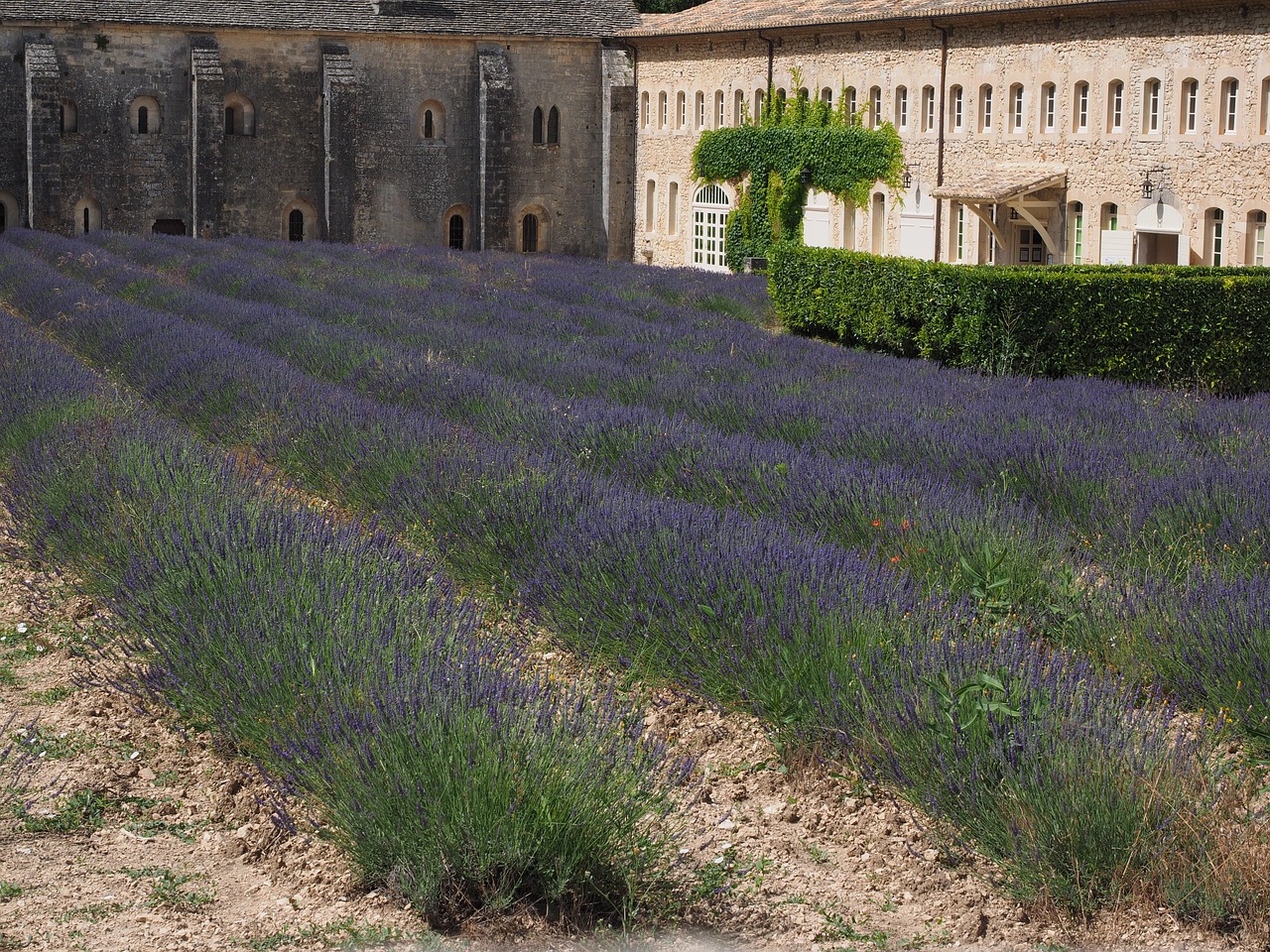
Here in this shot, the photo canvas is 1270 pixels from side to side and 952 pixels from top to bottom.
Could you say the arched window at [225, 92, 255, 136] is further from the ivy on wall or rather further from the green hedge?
the green hedge

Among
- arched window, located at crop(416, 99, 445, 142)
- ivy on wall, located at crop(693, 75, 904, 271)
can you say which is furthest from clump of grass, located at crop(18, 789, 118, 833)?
arched window, located at crop(416, 99, 445, 142)

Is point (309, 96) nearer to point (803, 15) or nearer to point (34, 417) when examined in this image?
point (803, 15)

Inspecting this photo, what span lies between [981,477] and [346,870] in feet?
16.2

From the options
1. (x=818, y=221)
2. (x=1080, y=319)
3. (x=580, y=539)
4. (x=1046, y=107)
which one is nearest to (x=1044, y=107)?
(x=1046, y=107)

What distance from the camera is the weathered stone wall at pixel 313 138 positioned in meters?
33.5

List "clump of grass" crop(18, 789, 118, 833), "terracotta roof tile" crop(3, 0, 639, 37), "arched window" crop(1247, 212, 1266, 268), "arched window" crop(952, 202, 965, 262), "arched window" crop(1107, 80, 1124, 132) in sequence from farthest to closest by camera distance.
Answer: "terracotta roof tile" crop(3, 0, 639, 37) → "arched window" crop(952, 202, 965, 262) → "arched window" crop(1107, 80, 1124, 132) → "arched window" crop(1247, 212, 1266, 268) → "clump of grass" crop(18, 789, 118, 833)

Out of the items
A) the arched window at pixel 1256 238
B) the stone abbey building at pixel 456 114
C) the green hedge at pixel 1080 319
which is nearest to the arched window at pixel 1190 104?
the arched window at pixel 1256 238

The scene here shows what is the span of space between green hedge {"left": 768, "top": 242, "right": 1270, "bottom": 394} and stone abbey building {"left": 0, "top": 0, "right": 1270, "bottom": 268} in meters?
7.92

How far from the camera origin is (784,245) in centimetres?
1973

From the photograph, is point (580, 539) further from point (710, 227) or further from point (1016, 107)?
point (710, 227)

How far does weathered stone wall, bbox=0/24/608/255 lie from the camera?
110 feet

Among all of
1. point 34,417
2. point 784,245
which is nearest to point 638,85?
point 784,245

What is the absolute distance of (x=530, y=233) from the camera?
3666cm

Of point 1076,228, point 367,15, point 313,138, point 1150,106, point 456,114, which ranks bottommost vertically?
point 1076,228
